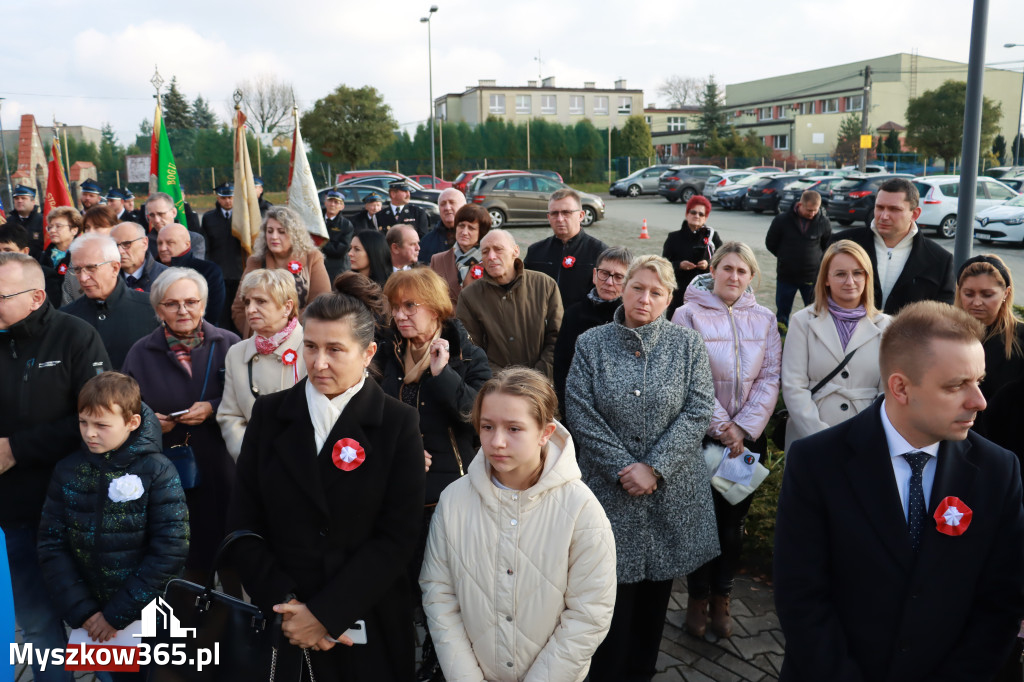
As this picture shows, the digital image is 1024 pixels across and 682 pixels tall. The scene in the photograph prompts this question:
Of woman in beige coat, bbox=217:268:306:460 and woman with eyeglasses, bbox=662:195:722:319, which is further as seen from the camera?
woman with eyeglasses, bbox=662:195:722:319

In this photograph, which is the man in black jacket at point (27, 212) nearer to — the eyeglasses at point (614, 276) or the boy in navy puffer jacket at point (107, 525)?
the boy in navy puffer jacket at point (107, 525)

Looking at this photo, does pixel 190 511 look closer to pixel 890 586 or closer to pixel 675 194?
pixel 890 586

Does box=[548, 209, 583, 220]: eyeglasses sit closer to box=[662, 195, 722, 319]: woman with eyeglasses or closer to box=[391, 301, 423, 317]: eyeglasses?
box=[662, 195, 722, 319]: woman with eyeglasses

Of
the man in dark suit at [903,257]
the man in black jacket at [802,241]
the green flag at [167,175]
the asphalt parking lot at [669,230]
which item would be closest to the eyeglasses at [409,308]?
the man in dark suit at [903,257]

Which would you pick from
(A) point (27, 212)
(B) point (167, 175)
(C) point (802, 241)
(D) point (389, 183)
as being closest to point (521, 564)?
(B) point (167, 175)

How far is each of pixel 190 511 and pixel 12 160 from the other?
48.1 meters

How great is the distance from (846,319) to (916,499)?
1.71 m

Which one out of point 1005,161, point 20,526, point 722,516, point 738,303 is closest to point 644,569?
point 722,516

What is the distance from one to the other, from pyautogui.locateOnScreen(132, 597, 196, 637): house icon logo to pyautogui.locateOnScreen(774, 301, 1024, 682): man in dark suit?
1.94 m

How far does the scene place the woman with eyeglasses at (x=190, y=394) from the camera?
3.69m

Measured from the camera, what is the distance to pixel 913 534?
7.39 feet

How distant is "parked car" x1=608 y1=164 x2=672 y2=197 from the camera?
3603 cm

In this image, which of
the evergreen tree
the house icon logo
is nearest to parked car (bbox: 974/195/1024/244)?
the house icon logo

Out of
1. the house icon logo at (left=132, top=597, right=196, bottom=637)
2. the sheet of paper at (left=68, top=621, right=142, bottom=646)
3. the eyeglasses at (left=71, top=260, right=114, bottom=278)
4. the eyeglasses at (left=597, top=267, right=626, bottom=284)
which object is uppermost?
the eyeglasses at (left=71, top=260, right=114, bottom=278)
